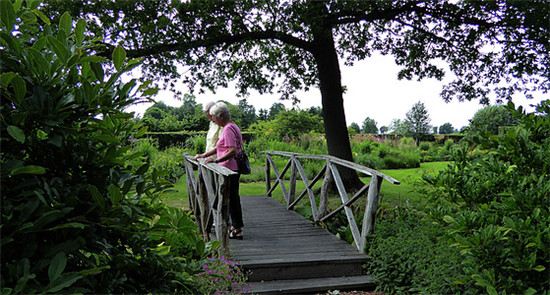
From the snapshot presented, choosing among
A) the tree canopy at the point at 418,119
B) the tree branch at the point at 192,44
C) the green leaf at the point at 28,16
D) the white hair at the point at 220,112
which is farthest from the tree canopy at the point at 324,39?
the tree canopy at the point at 418,119

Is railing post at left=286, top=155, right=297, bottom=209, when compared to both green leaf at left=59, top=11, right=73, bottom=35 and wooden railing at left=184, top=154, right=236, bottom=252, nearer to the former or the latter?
wooden railing at left=184, top=154, right=236, bottom=252

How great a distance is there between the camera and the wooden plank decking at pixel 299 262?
3.97m

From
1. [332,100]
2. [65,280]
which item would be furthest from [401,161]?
[65,280]

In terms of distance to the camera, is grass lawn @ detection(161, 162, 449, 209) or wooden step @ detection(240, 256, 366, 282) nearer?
wooden step @ detection(240, 256, 366, 282)

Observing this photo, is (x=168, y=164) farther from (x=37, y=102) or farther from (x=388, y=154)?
(x=37, y=102)

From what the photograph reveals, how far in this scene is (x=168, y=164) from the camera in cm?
1174

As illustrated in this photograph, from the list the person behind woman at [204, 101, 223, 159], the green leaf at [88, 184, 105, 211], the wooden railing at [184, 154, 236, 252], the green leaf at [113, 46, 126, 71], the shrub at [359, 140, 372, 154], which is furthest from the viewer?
the shrub at [359, 140, 372, 154]

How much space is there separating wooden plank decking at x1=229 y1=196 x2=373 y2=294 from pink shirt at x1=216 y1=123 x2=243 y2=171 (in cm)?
103

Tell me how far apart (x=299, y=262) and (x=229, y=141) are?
163cm

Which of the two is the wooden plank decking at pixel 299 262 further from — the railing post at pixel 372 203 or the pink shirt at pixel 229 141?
the pink shirt at pixel 229 141

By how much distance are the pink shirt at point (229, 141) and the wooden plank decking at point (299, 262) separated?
103 centimetres

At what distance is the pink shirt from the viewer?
178 inches

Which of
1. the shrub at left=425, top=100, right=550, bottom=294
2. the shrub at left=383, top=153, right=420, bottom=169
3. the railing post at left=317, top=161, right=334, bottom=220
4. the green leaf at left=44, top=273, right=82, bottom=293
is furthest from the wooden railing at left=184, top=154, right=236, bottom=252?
the shrub at left=383, top=153, right=420, bottom=169

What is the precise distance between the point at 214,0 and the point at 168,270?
6.38m
